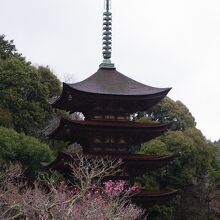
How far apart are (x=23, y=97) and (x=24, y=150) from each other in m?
5.63

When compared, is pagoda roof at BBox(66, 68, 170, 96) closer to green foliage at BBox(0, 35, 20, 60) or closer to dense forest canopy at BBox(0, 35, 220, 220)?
dense forest canopy at BBox(0, 35, 220, 220)

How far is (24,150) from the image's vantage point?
28375 millimetres

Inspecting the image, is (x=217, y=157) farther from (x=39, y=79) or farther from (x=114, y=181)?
(x=114, y=181)

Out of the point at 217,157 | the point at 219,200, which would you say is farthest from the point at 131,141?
the point at 217,157

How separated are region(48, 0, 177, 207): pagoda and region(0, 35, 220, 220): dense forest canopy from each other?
6538 millimetres

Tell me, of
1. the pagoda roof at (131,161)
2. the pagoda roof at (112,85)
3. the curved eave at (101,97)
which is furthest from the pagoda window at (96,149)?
the pagoda roof at (112,85)

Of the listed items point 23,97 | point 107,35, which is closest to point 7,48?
point 23,97

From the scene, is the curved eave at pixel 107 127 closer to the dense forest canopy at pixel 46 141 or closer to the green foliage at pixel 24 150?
the green foliage at pixel 24 150

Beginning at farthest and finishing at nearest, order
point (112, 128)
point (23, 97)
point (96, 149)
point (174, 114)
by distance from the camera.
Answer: point (174, 114)
point (23, 97)
point (96, 149)
point (112, 128)

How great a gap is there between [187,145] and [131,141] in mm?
14232

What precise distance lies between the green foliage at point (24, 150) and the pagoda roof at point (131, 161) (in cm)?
535

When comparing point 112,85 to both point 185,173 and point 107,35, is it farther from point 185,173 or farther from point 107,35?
point 185,173

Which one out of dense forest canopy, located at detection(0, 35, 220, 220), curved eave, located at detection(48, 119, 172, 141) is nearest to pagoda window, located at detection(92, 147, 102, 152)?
curved eave, located at detection(48, 119, 172, 141)

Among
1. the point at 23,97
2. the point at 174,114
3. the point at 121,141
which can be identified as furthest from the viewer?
the point at 174,114
